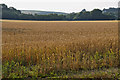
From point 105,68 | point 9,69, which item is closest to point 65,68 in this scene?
point 105,68

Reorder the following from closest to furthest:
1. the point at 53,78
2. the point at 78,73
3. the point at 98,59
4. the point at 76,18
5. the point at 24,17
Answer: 1. the point at 53,78
2. the point at 78,73
3. the point at 98,59
4. the point at 24,17
5. the point at 76,18

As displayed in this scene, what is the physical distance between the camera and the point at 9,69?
6.69m

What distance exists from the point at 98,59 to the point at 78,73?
1.79m

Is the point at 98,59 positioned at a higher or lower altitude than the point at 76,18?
lower

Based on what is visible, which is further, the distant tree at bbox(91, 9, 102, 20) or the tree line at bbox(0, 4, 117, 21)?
the distant tree at bbox(91, 9, 102, 20)

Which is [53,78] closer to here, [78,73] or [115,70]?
[78,73]

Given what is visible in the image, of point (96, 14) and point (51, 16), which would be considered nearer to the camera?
point (51, 16)

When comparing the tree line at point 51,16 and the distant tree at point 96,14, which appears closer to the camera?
the tree line at point 51,16

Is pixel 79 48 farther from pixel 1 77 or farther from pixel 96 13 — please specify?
pixel 96 13

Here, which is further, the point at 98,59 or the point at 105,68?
the point at 98,59

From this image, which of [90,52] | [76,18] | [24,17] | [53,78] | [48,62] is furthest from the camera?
[76,18]

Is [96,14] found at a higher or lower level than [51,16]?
higher

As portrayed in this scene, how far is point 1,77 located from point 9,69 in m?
0.52

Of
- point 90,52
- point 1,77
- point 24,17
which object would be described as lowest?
point 1,77
